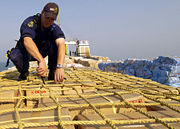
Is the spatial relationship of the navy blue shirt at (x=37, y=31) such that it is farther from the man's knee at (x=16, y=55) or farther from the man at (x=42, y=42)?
the man's knee at (x=16, y=55)

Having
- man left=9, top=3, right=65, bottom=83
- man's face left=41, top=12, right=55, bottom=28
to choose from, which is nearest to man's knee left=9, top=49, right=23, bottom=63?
man left=9, top=3, right=65, bottom=83

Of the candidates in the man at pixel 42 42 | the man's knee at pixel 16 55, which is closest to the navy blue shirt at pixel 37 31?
the man at pixel 42 42

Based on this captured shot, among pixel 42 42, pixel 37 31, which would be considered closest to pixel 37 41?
pixel 42 42

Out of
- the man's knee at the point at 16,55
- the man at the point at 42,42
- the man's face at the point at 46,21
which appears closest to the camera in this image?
the man at the point at 42,42

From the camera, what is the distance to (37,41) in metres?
1.96

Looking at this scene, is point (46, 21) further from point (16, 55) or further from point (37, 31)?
point (16, 55)

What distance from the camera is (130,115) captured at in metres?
0.84

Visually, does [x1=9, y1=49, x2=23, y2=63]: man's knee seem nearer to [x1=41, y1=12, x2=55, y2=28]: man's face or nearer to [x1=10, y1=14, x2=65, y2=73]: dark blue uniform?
[x1=10, y1=14, x2=65, y2=73]: dark blue uniform

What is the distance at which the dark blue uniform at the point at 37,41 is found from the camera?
67.1 inches

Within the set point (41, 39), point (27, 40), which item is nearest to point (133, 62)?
point (41, 39)

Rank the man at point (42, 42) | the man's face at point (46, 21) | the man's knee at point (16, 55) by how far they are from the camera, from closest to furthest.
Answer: the man at point (42, 42)
the man's face at point (46, 21)
the man's knee at point (16, 55)

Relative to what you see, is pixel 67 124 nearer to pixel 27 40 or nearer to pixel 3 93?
pixel 3 93

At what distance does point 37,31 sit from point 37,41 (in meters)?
0.17

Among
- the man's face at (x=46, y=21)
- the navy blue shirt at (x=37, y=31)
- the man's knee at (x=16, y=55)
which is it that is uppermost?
the man's face at (x=46, y=21)
